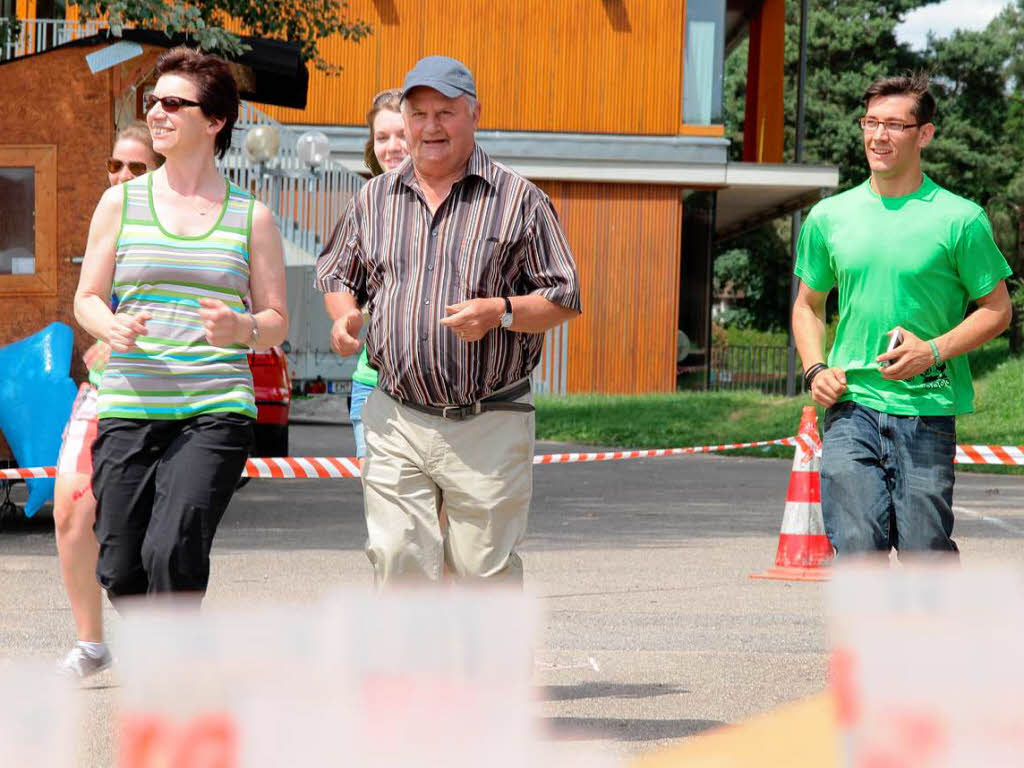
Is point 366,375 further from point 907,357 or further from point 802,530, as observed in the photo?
point 802,530

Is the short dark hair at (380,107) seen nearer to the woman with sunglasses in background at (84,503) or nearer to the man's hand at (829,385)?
the woman with sunglasses in background at (84,503)

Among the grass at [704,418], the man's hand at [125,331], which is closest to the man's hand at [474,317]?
the man's hand at [125,331]

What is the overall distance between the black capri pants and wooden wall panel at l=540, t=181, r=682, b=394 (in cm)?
2648

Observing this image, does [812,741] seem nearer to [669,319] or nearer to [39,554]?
[39,554]

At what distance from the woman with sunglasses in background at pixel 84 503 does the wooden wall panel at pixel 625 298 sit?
83.7 ft

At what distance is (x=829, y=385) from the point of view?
5066 mm

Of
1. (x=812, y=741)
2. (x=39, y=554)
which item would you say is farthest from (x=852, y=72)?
(x=812, y=741)

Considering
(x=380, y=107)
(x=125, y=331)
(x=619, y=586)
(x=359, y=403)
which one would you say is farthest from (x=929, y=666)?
(x=619, y=586)

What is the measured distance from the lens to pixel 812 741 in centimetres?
157

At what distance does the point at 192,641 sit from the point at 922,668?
1.60ft

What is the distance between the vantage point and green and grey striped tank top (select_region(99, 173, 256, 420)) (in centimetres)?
482

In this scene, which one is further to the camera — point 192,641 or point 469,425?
point 469,425

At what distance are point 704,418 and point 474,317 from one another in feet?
70.0

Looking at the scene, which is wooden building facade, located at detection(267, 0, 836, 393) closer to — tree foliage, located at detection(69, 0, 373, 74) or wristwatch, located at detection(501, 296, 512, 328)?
tree foliage, located at detection(69, 0, 373, 74)
